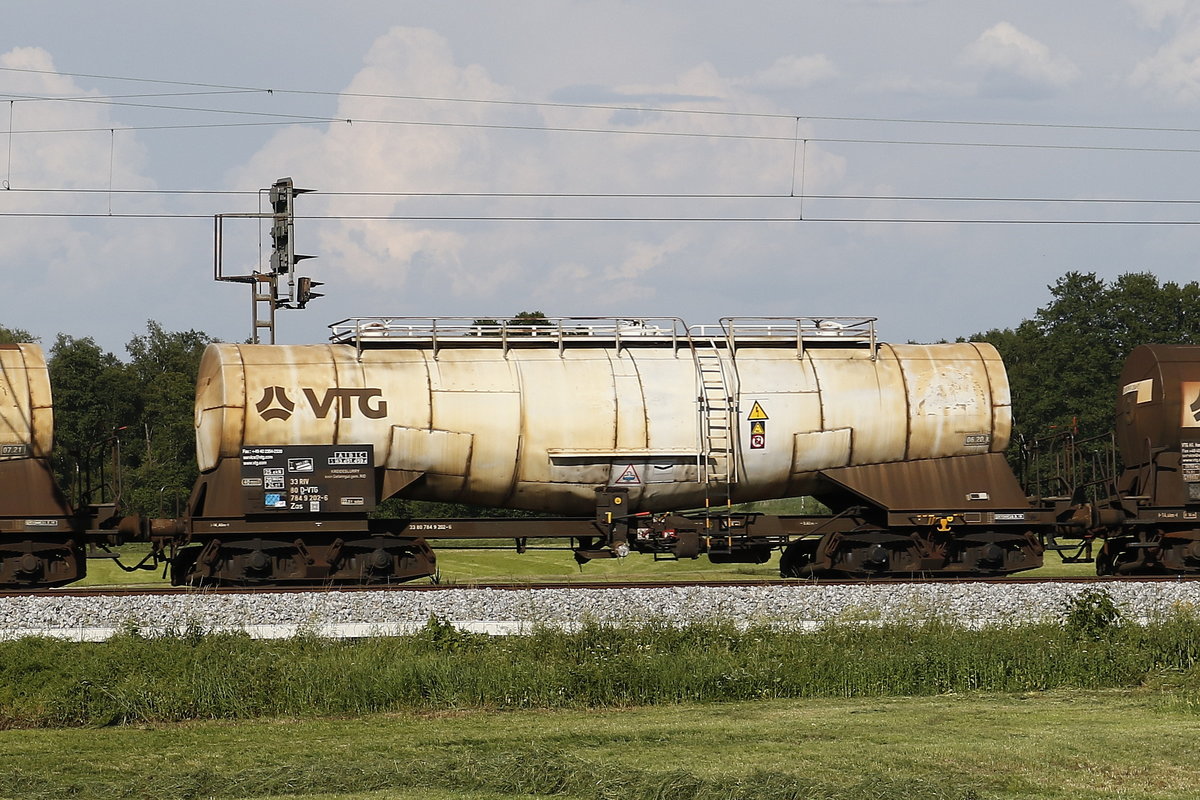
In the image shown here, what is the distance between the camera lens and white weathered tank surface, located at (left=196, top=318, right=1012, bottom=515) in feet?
73.2

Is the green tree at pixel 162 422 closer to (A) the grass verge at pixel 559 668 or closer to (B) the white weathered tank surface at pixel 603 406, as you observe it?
(B) the white weathered tank surface at pixel 603 406

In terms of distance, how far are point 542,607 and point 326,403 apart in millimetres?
5714

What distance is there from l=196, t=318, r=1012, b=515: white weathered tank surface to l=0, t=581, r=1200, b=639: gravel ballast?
2.97 m

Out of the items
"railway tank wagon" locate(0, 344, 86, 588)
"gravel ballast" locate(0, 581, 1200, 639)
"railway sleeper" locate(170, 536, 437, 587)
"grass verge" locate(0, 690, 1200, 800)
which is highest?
"railway tank wagon" locate(0, 344, 86, 588)

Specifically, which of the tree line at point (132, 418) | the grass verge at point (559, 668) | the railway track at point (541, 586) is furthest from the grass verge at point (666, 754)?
the tree line at point (132, 418)

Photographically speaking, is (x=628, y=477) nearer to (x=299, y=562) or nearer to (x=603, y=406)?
(x=603, y=406)

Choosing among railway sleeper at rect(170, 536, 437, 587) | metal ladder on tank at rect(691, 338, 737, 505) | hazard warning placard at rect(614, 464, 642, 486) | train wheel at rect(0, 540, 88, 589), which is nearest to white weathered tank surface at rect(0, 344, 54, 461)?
train wheel at rect(0, 540, 88, 589)

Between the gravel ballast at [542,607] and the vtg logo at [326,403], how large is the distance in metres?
3.34

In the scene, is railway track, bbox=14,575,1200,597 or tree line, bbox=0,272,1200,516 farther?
tree line, bbox=0,272,1200,516

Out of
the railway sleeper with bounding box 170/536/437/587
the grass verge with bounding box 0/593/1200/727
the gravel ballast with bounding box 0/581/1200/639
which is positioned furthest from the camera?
the railway sleeper with bounding box 170/536/437/587

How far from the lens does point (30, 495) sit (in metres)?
21.8

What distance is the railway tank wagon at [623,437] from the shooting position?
72.6 feet

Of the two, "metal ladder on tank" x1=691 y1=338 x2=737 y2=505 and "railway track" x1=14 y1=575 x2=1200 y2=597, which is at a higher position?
"metal ladder on tank" x1=691 y1=338 x2=737 y2=505

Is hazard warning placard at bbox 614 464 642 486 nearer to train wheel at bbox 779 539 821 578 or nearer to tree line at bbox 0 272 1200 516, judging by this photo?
train wheel at bbox 779 539 821 578
